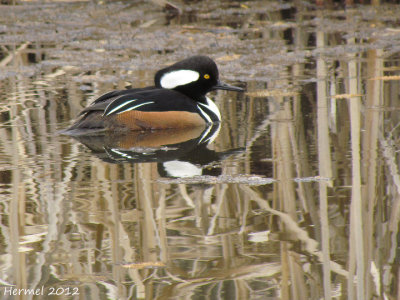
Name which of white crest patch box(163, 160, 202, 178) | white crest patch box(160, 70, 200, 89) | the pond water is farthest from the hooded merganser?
white crest patch box(163, 160, 202, 178)

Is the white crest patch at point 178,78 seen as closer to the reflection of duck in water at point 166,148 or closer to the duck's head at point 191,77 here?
the duck's head at point 191,77

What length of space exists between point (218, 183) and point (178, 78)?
244cm

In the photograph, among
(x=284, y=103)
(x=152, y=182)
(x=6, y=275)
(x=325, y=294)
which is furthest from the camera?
(x=284, y=103)

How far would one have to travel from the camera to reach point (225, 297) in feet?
12.5

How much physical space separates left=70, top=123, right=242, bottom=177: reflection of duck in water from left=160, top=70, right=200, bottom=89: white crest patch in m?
0.57

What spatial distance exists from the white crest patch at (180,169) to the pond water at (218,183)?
0.02 m

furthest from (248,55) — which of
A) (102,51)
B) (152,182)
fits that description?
(152,182)

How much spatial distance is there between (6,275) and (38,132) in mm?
3296

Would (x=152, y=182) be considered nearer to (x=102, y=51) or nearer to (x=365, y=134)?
(x=365, y=134)

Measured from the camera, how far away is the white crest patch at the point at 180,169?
588 centimetres

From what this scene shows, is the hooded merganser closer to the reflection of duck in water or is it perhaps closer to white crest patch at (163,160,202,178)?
the reflection of duck in water

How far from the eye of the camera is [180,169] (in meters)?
6.03

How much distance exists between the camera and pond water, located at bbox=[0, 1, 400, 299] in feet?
13.3

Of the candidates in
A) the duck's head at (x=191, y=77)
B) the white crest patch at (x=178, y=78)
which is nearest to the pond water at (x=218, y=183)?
the duck's head at (x=191, y=77)
